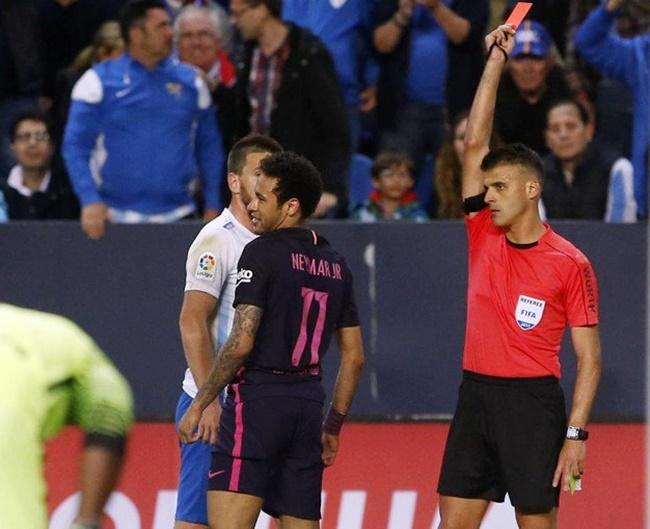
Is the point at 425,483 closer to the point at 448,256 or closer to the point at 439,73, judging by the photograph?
the point at 448,256

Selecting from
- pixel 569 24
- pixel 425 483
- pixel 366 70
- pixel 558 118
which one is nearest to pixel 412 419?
pixel 425 483

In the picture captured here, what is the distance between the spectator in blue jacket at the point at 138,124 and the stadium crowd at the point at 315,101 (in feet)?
0.03

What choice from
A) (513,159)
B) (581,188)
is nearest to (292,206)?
(513,159)

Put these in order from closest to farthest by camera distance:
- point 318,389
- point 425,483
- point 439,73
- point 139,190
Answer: point 318,389, point 425,483, point 139,190, point 439,73

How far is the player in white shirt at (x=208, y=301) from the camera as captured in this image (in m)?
6.36

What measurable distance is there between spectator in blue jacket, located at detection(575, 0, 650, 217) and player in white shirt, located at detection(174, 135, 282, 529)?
353cm

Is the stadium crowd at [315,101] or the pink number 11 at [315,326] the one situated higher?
the stadium crowd at [315,101]

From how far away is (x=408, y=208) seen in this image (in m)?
9.25

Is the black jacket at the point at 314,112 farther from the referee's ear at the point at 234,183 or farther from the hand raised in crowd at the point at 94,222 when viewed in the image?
the referee's ear at the point at 234,183

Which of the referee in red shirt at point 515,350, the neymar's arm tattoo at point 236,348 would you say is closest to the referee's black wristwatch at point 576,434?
the referee in red shirt at point 515,350

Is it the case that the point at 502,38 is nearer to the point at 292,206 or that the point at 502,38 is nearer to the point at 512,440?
the point at 292,206

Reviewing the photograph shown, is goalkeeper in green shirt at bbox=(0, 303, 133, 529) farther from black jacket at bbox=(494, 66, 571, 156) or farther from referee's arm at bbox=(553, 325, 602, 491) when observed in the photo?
black jacket at bbox=(494, 66, 571, 156)

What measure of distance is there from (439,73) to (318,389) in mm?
4129

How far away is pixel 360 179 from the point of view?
390 inches
